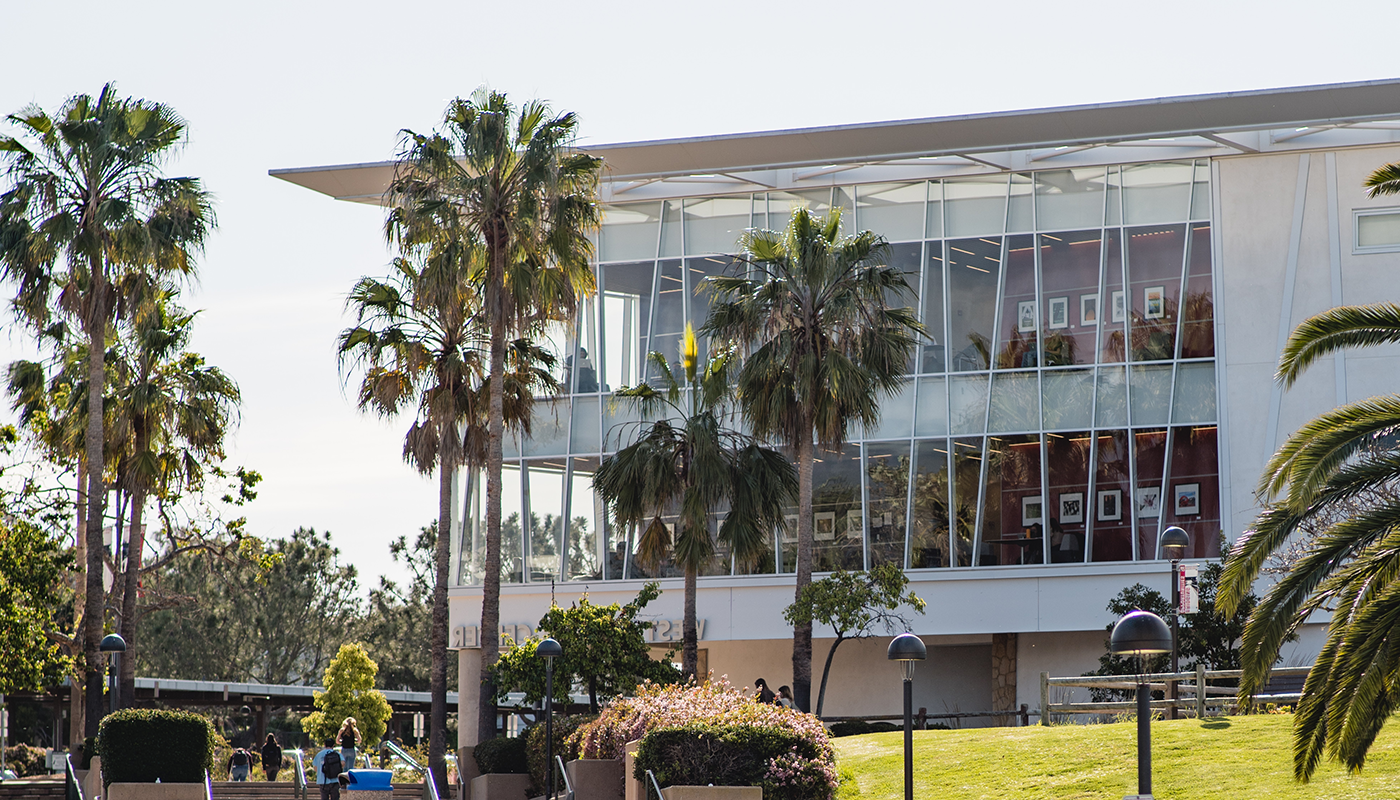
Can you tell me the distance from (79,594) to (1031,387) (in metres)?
24.5

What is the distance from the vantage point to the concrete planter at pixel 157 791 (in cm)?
2088

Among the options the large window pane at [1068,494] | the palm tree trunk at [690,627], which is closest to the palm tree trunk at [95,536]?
the palm tree trunk at [690,627]

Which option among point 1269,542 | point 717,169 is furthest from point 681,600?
point 1269,542

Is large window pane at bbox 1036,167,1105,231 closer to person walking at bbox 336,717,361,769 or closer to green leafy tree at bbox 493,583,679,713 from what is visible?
→ green leafy tree at bbox 493,583,679,713

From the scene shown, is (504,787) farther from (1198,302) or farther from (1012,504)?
(1198,302)

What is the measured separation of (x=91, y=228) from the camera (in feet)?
97.1

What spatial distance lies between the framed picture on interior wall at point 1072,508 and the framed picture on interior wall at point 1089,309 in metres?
4.03

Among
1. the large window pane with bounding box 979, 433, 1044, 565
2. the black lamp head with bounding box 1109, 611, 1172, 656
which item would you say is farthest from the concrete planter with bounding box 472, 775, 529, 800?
the black lamp head with bounding box 1109, 611, 1172, 656

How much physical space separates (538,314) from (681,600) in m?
10.9

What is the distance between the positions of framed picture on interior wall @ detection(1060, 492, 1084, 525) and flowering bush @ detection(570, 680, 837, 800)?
53.9ft

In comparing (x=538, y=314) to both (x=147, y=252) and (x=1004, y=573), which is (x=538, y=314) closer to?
(x=147, y=252)

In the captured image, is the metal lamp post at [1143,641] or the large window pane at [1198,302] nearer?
the metal lamp post at [1143,641]

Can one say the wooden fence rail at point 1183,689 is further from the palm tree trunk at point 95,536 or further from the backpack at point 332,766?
the palm tree trunk at point 95,536

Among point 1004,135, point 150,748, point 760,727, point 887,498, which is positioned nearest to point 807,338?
point 1004,135
